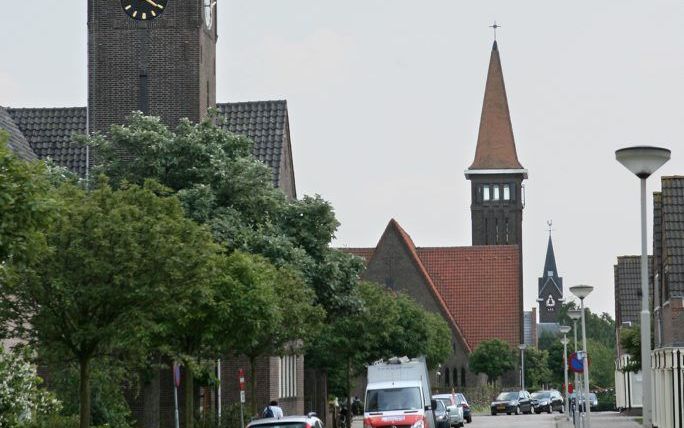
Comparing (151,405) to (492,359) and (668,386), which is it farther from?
(492,359)

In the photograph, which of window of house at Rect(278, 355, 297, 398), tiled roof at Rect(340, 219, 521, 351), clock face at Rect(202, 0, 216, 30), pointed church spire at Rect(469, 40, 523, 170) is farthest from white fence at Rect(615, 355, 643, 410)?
pointed church spire at Rect(469, 40, 523, 170)

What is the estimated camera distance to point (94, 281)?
21.3 meters

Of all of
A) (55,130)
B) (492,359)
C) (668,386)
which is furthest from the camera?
(492,359)

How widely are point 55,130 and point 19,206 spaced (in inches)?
1496

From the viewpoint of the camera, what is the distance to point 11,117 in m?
50.8

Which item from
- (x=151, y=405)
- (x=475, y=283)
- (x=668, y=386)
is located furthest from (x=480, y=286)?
(x=668, y=386)

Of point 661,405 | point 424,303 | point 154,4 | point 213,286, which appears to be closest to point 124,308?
point 213,286

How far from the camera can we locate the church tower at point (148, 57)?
4612 centimetres

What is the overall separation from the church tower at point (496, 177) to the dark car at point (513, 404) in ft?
135

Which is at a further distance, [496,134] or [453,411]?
[496,134]

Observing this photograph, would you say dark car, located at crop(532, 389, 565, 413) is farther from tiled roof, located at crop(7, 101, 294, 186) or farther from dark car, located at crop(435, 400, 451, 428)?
dark car, located at crop(435, 400, 451, 428)

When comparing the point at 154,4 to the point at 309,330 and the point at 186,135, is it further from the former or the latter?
the point at 309,330

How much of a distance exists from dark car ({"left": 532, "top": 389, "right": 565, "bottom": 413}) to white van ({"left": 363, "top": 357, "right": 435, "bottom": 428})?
144 feet

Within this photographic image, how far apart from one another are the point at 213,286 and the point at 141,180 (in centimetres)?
850
